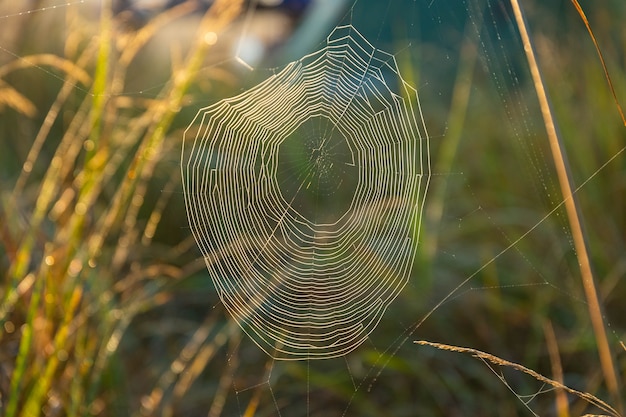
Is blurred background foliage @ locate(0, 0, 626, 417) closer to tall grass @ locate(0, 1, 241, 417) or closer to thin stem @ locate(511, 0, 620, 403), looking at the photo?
tall grass @ locate(0, 1, 241, 417)

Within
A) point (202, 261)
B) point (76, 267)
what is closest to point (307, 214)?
point (202, 261)

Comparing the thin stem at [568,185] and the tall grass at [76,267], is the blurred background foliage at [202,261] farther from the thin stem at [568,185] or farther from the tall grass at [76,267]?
the thin stem at [568,185]

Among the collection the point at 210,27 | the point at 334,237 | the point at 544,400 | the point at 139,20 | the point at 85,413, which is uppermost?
the point at 139,20

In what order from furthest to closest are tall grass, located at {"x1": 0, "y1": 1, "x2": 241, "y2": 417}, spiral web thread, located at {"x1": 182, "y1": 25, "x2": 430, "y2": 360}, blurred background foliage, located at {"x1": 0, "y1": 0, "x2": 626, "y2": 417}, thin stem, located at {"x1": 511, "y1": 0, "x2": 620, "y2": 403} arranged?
spiral web thread, located at {"x1": 182, "y1": 25, "x2": 430, "y2": 360}
blurred background foliage, located at {"x1": 0, "y1": 0, "x2": 626, "y2": 417}
tall grass, located at {"x1": 0, "y1": 1, "x2": 241, "y2": 417}
thin stem, located at {"x1": 511, "y1": 0, "x2": 620, "y2": 403}

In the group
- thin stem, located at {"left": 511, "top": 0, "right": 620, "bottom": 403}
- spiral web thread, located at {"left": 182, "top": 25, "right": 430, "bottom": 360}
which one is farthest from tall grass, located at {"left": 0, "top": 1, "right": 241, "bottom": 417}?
thin stem, located at {"left": 511, "top": 0, "right": 620, "bottom": 403}

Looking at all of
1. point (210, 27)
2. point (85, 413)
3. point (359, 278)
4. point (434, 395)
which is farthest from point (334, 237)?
point (85, 413)

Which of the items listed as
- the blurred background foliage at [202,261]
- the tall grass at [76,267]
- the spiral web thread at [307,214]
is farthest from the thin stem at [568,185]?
the spiral web thread at [307,214]

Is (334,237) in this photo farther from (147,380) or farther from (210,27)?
(210,27)
